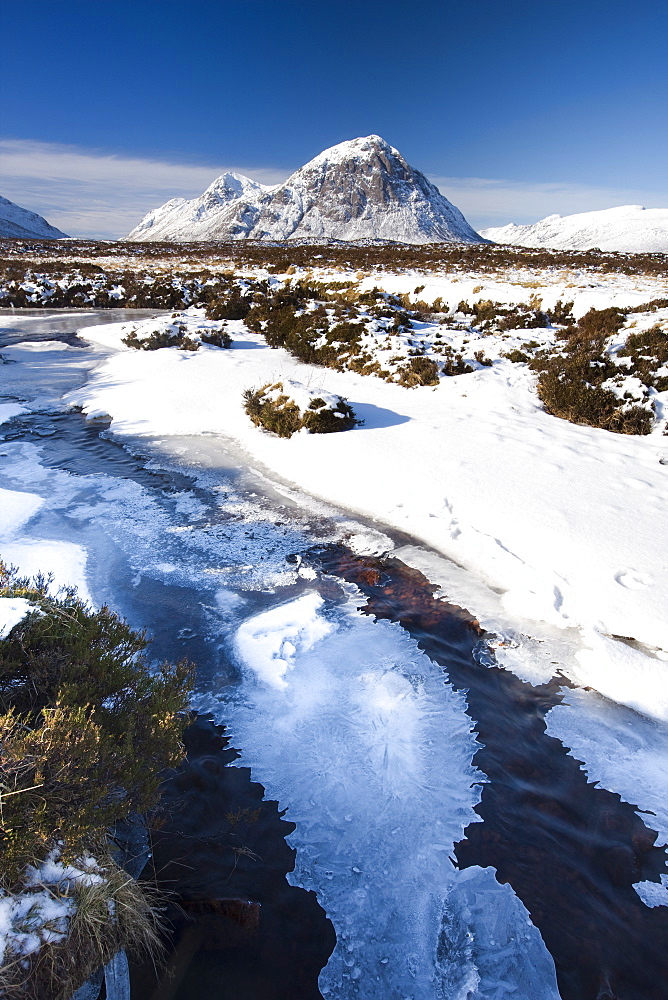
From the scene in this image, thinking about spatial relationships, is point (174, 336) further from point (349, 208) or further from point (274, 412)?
point (349, 208)

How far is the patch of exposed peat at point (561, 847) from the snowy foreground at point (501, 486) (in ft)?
1.68

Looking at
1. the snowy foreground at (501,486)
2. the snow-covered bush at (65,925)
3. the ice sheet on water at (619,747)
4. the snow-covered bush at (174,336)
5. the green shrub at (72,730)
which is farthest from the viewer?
the snow-covered bush at (174,336)

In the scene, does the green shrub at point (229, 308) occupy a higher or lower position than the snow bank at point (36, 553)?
higher

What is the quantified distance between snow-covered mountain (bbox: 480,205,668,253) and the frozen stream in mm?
85811

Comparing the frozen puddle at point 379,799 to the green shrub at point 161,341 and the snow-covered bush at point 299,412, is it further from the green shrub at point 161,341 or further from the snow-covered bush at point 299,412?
the green shrub at point 161,341

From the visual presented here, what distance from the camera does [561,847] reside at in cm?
305

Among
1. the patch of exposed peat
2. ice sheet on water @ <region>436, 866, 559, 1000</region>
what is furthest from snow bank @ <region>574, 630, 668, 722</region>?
ice sheet on water @ <region>436, 866, 559, 1000</region>

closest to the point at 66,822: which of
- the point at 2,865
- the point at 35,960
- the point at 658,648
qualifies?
the point at 2,865

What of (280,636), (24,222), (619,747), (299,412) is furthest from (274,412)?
(24,222)

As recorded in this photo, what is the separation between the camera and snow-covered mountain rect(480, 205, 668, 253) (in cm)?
8599

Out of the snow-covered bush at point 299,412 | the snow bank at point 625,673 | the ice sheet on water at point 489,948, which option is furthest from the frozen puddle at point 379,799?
the snow-covered bush at point 299,412

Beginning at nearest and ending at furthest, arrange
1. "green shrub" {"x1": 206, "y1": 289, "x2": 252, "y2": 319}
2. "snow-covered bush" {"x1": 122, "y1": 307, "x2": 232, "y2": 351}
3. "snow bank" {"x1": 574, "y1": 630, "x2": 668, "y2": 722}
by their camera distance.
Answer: "snow bank" {"x1": 574, "y1": 630, "x2": 668, "y2": 722}
"snow-covered bush" {"x1": 122, "y1": 307, "x2": 232, "y2": 351}
"green shrub" {"x1": 206, "y1": 289, "x2": 252, "y2": 319}

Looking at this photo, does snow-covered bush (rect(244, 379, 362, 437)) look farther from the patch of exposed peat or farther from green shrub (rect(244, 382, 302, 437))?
the patch of exposed peat

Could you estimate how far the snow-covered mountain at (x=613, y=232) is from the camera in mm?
85988
